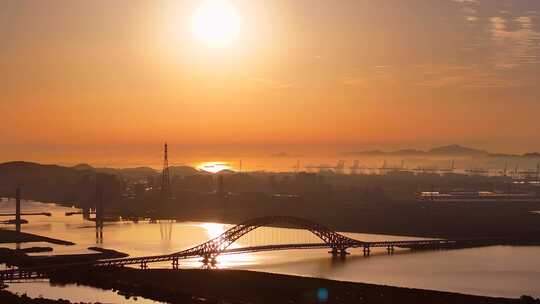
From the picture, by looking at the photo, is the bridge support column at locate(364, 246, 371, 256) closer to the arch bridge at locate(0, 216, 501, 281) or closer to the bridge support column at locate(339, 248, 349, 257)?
the arch bridge at locate(0, 216, 501, 281)

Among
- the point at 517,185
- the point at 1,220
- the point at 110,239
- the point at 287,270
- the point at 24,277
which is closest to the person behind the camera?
the point at 24,277

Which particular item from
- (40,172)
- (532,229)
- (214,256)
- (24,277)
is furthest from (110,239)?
(40,172)

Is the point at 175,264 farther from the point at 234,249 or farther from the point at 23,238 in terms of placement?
the point at 23,238

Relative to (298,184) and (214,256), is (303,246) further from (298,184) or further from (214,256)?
(298,184)

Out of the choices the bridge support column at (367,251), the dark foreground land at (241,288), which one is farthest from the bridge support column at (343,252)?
the dark foreground land at (241,288)

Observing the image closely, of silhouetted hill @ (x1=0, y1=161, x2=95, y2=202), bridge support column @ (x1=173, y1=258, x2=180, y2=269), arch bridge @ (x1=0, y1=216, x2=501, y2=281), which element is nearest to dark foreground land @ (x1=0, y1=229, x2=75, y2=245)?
arch bridge @ (x1=0, y1=216, x2=501, y2=281)
